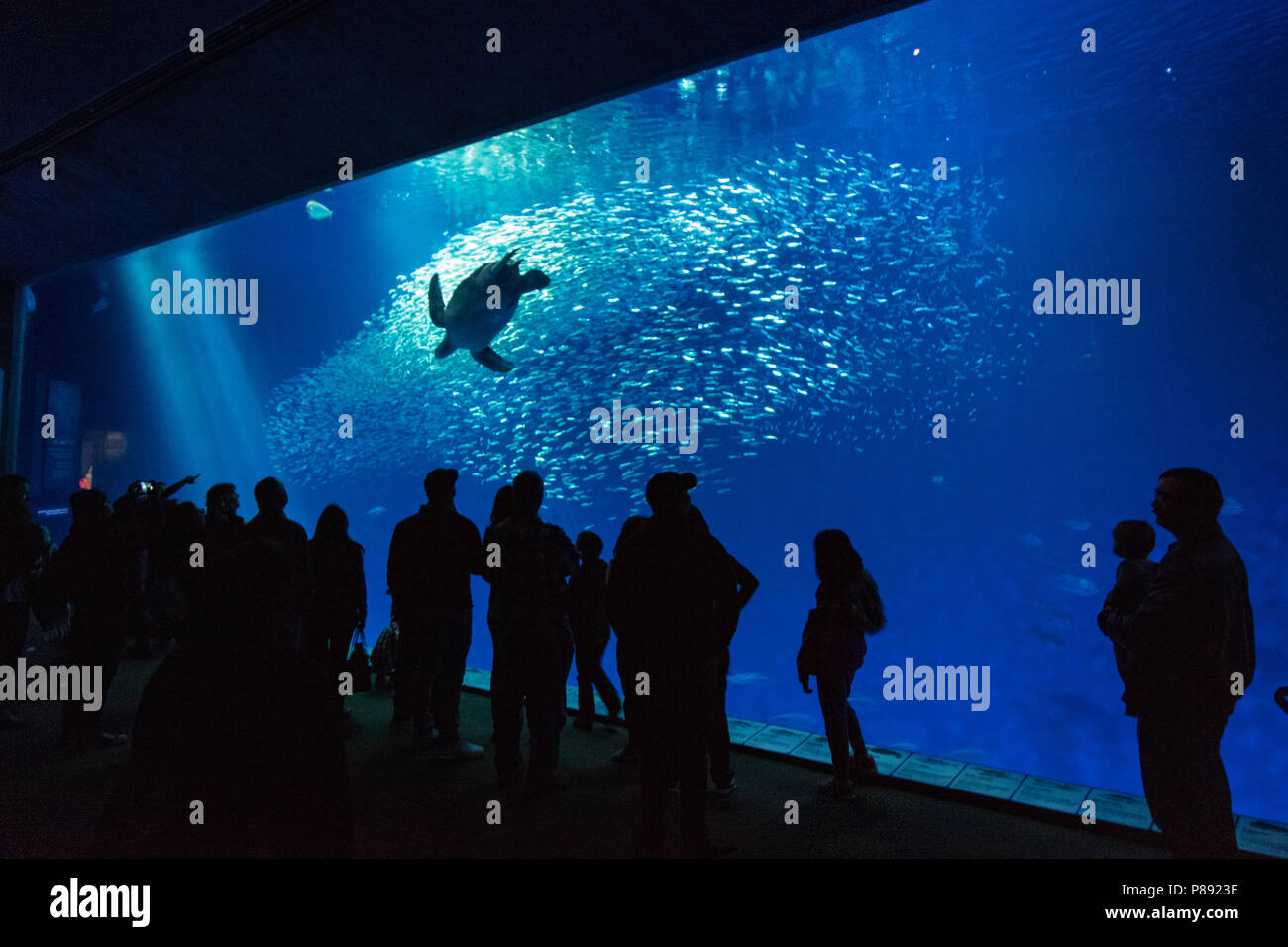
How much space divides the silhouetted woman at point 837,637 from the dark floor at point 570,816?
36 centimetres

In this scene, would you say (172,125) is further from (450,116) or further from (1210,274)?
(1210,274)

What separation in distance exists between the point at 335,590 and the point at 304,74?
451 cm

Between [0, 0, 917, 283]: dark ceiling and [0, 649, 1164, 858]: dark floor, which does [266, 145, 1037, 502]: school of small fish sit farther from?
[0, 649, 1164, 858]: dark floor

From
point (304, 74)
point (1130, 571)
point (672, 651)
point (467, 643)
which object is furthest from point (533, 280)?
point (1130, 571)

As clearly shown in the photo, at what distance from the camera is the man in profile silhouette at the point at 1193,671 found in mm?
3082

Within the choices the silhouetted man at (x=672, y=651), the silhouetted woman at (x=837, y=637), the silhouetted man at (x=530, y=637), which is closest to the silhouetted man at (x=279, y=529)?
the silhouetted man at (x=530, y=637)

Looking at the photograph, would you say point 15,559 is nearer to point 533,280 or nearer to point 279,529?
point 279,529

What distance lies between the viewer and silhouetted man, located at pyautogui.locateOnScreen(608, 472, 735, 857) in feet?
11.6

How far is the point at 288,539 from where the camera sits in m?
4.99

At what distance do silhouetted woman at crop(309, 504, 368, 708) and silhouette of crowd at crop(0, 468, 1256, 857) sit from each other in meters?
0.02

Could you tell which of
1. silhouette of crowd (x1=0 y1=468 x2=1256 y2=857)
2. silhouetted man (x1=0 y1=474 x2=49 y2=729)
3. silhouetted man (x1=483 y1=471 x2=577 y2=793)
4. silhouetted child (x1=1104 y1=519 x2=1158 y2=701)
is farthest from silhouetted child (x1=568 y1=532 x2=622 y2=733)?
silhouetted man (x1=0 y1=474 x2=49 y2=729)

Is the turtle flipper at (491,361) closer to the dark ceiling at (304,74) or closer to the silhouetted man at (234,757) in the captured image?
the dark ceiling at (304,74)

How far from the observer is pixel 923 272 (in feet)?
152
